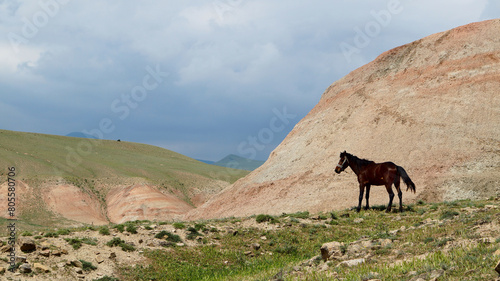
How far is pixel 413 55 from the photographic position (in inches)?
1923

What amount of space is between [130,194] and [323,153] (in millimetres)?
41243

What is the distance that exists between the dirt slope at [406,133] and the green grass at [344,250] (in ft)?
39.3

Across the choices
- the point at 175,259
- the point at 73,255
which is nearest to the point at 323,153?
the point at 175,259

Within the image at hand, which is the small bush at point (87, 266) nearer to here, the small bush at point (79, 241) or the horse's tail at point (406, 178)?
the small bush at point (79, 241)

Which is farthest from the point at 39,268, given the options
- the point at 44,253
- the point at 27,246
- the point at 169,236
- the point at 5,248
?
the point at 169,236

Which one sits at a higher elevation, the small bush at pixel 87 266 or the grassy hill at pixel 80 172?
the grassy hill at pixel 80 172

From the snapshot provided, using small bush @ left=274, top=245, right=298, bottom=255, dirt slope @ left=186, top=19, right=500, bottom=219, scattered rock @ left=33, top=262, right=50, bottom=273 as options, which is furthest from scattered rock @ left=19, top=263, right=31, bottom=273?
dirt slope @ left=186, top=19, right=500, bottom=219

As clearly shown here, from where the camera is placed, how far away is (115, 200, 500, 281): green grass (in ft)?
31.3

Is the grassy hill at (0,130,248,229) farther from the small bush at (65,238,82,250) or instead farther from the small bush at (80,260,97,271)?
the small bush at (80,260,97,271)

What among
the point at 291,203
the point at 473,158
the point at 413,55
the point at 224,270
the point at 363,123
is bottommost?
the point at 224,270

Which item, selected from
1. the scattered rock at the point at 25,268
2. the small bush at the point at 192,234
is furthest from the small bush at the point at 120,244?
the scattered rock at the point at 25,268

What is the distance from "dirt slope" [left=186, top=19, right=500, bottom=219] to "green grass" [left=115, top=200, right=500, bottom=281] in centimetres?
1198

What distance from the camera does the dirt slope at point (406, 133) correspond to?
35.4m

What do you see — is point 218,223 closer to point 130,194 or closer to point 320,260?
point 320,260
